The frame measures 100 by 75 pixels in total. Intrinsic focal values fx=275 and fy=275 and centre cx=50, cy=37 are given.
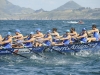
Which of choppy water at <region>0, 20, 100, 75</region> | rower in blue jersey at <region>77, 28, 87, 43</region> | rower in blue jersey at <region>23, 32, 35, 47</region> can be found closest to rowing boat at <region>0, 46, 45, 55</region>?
choppy water at <region>0, 20, 100, 75</region>

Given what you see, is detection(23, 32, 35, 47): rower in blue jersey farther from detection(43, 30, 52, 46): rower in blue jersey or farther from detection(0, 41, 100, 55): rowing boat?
detection(43, 30, 52, 46): rower in blue jersey

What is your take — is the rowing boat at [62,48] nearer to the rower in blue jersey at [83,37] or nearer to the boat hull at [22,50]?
the boat hull at [22,50]

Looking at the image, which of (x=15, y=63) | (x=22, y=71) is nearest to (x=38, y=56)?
(x=15, y=63)

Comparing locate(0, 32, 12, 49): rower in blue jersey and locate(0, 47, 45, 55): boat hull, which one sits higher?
locate(0, 32, 12, 49): rower in blue jersey

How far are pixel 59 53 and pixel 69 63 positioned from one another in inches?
162

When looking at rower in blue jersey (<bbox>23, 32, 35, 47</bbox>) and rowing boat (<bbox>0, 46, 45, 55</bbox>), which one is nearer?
rowing boat (<bbox>0, 46, 45, 55</bbox>)

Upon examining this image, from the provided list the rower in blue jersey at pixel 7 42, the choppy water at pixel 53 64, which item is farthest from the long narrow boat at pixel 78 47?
the rower in blue jersey at pixel 7 42

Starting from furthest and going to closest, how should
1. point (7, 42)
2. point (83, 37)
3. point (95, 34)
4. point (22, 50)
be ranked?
point (95, 34) → point (83, 37) → point (22, 50) → point (7, 42)

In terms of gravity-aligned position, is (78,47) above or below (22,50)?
below

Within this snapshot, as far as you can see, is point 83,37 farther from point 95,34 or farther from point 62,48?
point 62,48

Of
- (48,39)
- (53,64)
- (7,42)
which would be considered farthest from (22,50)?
(53,64)

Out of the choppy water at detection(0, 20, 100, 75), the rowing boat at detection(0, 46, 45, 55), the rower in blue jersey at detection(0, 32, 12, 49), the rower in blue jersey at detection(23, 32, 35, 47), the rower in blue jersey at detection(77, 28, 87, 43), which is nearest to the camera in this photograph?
the choppy water at detection(0, 20, 100, 75)

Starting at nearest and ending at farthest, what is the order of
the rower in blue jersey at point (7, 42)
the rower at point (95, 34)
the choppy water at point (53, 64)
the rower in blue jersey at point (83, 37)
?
1. the choppy water at point (53, 64)
2. the rower in blue jersey at point (7, 42)
3. the rower in blue jersey at point (83, 37)
4. the rower at point (95, 34)

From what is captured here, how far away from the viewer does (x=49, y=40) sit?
26.5m
